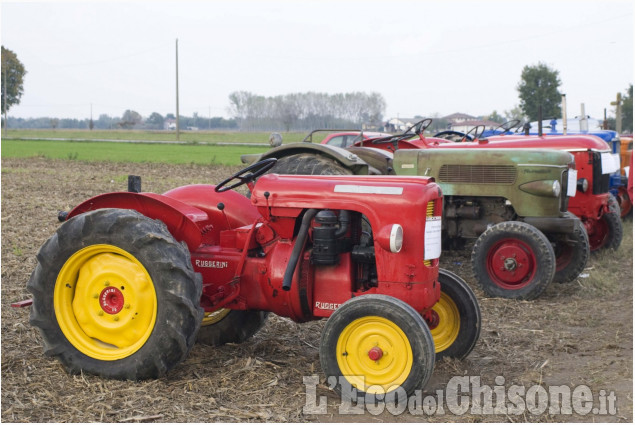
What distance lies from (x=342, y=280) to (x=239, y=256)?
67 centimetres

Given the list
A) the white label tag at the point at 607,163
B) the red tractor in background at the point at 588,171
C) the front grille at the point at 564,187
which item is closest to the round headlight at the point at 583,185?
→ the red tractor in background at the point at 588,171

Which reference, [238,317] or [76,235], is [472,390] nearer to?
[238,317]

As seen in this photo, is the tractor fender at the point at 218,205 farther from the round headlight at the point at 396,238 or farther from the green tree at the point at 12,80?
the green tree at the point at 12,80

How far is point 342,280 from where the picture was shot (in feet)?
13.8

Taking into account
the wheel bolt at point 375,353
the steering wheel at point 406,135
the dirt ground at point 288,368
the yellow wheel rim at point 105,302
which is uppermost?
the steering wheel at point 406,135

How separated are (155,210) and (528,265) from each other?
398 cm

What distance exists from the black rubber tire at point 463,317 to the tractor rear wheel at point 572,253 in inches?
131

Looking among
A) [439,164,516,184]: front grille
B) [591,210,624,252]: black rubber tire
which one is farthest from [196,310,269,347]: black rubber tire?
[591,210,624,252]: black rubber tire

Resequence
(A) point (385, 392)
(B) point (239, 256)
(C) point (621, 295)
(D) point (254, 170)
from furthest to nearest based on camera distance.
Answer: (C) point (621, 295), (D) point (254, 170), (B) point (239, 256), (A) point (385, 392)

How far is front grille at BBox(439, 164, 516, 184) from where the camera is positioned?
7523 mm

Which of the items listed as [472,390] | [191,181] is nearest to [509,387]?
[472,390]

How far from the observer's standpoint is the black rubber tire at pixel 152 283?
392cm

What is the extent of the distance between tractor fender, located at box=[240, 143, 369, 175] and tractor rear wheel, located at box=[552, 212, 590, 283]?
2.23 metres

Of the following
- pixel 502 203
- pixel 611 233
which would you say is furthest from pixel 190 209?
pixel 611 233
